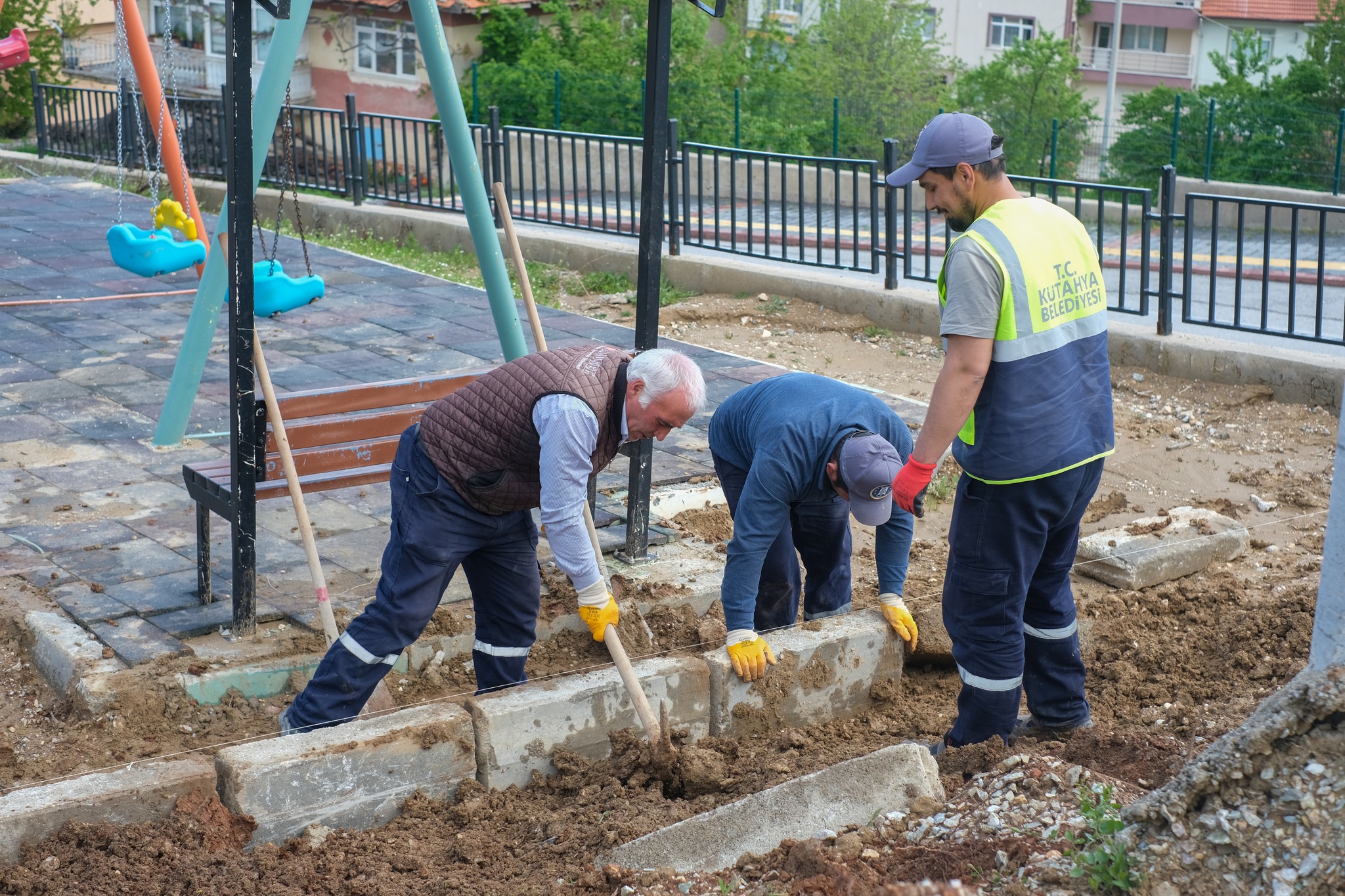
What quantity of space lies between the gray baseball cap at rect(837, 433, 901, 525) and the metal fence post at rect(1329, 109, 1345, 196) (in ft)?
49.9

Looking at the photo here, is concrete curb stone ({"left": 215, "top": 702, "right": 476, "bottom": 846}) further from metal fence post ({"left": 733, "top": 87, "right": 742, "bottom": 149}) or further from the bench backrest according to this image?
metal fence post ({"left": 733, "top": 87, "right": 742, "bottom": 149})

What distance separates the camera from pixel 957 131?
3.50m

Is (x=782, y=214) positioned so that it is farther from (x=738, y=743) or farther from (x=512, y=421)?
(x=512, y=421)

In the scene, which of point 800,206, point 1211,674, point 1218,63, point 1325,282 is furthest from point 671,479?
point 1218,63

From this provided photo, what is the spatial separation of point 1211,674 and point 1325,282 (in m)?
11.7

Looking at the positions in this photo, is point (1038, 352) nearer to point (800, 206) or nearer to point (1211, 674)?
point (1211, 674)

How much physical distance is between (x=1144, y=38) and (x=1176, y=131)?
3080cm

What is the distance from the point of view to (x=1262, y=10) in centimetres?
4291

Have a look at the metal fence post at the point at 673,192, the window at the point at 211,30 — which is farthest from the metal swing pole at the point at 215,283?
the window at the point at 211,30

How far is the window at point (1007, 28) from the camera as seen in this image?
39.5 m

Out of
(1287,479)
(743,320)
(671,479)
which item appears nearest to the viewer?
(671,479)

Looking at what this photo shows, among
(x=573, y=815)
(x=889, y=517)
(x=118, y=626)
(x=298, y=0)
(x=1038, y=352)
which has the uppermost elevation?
(x=298, y=0)

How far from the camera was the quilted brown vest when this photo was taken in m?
3.60

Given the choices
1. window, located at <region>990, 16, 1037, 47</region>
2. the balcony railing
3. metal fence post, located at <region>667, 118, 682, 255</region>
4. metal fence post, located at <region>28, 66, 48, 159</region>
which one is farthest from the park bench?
the balcony railing
